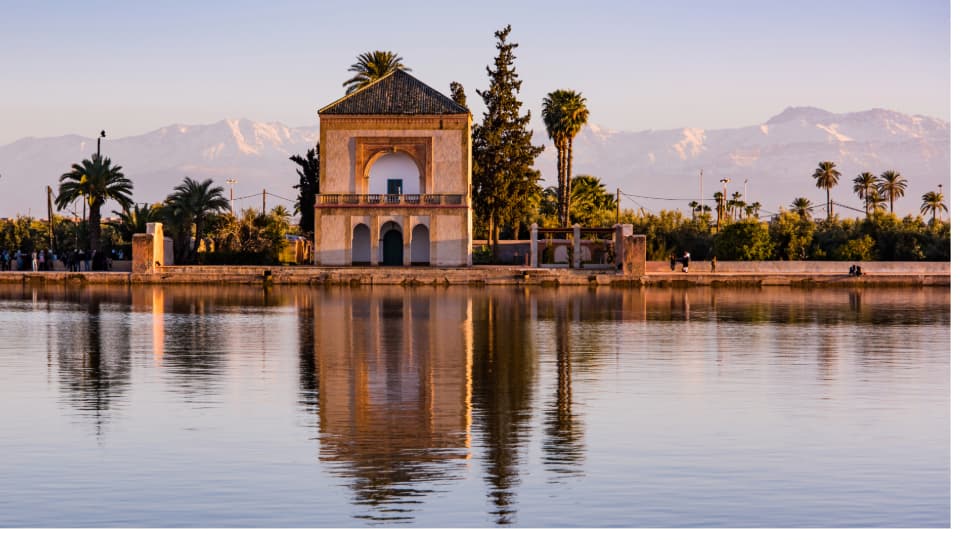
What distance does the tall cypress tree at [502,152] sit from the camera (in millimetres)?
58219

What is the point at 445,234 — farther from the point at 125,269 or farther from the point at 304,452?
the point at 304,452

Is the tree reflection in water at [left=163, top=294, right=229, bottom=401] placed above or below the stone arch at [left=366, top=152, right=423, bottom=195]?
below

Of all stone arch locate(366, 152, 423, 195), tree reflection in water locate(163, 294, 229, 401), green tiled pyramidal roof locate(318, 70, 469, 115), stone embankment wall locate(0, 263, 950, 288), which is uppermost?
green tiled pyramidal roof locate(318, 70, 469, 115)

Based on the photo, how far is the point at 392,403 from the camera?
14641 millimetres

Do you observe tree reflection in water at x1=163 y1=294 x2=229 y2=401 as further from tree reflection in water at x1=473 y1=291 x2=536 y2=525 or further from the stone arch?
the stone arch

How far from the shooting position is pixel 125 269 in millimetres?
53438

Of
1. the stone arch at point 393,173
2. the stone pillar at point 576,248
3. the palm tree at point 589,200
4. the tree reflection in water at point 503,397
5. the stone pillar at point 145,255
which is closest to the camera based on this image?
the tree reflection in water at point 503,397

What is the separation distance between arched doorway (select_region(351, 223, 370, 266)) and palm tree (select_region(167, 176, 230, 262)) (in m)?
7.69

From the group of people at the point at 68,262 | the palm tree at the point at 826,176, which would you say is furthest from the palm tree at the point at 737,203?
the group of people at the point at 68,262

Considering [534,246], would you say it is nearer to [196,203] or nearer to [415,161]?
[415,161]

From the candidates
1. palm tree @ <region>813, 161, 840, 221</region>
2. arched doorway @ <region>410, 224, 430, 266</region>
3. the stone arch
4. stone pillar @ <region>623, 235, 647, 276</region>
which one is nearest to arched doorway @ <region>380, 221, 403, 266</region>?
arched doorway @ <region>410, 224, 430, 266</region>

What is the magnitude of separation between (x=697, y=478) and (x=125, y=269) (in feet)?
150

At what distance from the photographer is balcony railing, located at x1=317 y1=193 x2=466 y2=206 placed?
2096 inches

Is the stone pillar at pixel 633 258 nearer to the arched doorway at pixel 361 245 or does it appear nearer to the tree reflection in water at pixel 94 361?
the arched doorway at pixel 361 245
